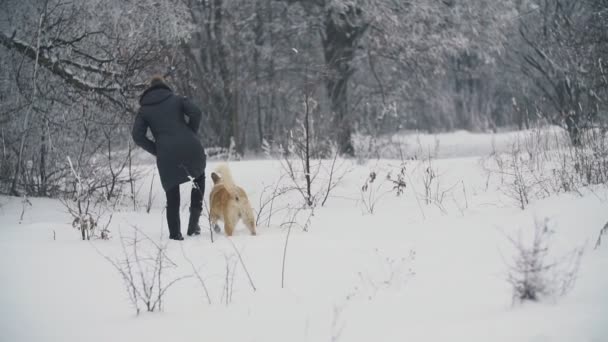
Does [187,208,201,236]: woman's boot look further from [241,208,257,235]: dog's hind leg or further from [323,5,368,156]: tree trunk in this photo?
[323,5,368,156]: tree trunk

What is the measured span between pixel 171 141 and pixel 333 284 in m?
2.47

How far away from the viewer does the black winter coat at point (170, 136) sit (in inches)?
182

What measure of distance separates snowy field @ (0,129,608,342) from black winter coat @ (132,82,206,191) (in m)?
0.72

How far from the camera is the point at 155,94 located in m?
4.76

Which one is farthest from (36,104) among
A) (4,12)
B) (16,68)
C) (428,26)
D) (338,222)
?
(428,26)

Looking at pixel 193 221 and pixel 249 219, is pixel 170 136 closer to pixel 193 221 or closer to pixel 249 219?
pixel 193 221

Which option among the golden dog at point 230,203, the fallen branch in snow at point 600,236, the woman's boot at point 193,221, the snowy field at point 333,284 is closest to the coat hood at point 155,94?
the golden dog at point 230,203

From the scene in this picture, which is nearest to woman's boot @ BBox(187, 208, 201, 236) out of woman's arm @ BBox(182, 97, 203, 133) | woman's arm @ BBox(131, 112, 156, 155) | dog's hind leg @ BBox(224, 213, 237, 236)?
dog's hind leg @ BBox(224, 213, 237, 236)

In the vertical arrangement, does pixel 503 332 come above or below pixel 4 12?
below

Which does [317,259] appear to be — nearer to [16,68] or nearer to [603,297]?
[603,297]

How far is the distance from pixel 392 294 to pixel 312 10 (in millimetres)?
12050

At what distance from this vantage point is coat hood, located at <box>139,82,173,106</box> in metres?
4.70

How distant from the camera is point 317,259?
140 inches

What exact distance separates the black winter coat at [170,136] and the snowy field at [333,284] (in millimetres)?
720
